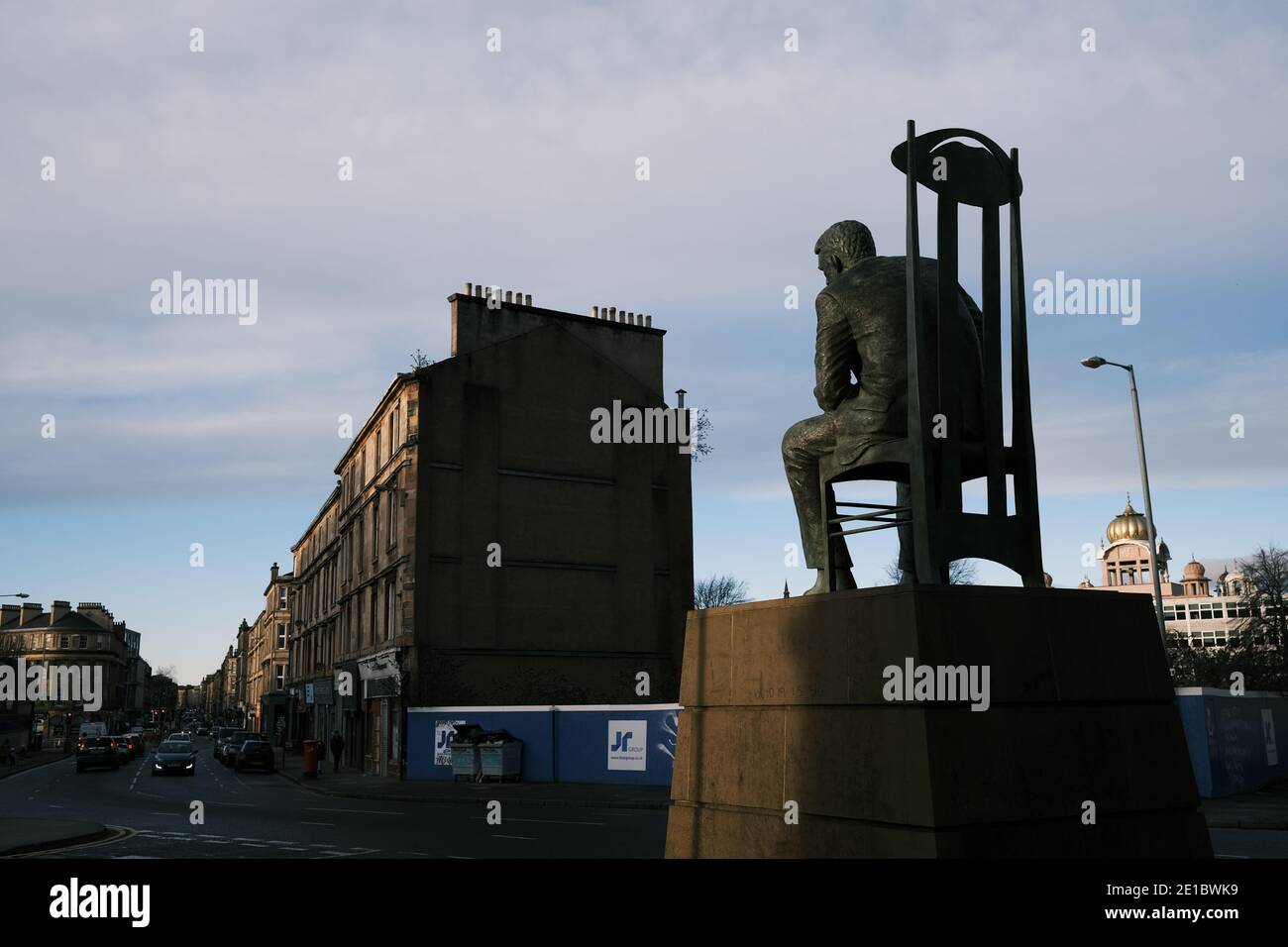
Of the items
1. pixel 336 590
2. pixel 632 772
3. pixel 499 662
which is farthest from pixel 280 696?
pixel 632 772

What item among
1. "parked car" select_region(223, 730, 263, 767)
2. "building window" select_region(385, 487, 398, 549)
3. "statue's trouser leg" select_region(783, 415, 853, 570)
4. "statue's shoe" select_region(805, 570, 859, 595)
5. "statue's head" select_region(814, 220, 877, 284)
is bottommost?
"parked car" select_region(223, 730, 263, 767)

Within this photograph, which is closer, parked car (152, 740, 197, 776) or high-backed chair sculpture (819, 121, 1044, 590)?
high-backed chair sculpture (819, 121, 1044, 590)

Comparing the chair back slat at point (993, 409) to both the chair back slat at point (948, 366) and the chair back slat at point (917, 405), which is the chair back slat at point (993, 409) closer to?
the chair back slat at point (948, 366)

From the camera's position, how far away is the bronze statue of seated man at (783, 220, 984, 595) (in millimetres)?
6434

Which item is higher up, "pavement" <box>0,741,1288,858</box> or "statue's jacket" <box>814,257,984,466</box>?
"statue's jacket" <box>814,257,984,466</box>

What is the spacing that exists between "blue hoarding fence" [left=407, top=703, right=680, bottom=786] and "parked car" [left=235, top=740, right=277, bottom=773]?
444 inches

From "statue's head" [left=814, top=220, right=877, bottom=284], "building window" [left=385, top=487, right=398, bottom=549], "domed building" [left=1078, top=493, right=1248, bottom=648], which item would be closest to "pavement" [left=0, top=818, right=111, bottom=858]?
"statue's head" [left=814, top=220, right=877, bottom=284]

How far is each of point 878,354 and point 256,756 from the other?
4227cm

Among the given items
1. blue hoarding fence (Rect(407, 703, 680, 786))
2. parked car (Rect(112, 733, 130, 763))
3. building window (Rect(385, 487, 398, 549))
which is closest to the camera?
blue hoarding fence (Rect(407, 703, 680, 786))

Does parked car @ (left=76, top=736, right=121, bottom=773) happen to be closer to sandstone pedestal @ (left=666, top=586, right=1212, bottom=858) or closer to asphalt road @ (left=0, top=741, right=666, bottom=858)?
asphalt road @ (left=0, top=741, right=666, bottom=858)

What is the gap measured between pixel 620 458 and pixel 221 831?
25.3m
